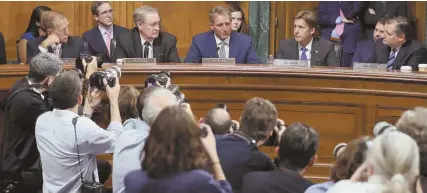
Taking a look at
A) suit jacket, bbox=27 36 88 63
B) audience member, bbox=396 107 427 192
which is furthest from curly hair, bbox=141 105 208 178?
suit jacket, bbox=27 36 88 63

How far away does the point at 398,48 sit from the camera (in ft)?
20.5

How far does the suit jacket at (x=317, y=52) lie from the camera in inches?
243

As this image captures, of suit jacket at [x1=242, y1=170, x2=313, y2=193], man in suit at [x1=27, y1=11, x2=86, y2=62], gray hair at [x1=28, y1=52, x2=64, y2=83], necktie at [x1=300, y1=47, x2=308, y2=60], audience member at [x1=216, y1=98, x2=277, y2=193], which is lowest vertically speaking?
suit jacket at [x1=242, y1=170, x2=313, y2=193]

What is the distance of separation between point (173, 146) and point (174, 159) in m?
0.04

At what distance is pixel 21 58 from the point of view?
22.4 feet

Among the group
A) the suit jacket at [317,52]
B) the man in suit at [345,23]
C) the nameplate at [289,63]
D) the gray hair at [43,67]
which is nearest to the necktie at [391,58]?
the suit jacket at [317,52]

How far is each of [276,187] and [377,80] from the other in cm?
206

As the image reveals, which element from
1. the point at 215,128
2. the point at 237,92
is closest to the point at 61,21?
the point at 237,92

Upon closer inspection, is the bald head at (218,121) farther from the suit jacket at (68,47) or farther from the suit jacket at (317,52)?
the suit jacket at (68,47)

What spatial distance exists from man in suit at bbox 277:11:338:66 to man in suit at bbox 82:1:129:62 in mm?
1341

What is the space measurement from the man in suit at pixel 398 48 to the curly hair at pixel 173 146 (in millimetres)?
3463

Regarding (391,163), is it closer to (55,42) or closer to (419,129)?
(419,129)

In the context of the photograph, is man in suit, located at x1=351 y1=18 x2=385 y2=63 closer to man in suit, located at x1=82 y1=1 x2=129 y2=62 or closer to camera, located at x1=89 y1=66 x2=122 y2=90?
man in suit, located at x1=82 y1=1 x2=129 y2=62

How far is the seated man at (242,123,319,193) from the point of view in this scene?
3.31 meters
